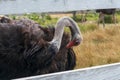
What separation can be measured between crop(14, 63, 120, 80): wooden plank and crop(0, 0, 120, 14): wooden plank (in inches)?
76.2

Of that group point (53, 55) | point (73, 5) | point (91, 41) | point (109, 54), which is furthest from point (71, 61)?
point (91, 41)

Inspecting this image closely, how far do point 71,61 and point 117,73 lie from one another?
2357 mm

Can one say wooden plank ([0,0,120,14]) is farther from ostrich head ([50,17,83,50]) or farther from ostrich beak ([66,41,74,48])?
ostrich beak ([66,41,74,48])

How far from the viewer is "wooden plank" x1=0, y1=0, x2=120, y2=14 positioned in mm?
4927

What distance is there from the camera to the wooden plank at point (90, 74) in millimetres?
2932

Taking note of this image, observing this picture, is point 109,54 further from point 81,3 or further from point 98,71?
point 98,71

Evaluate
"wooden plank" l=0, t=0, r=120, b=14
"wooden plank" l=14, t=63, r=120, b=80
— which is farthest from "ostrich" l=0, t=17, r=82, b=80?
"wooden plank" l=14, t=63, r=120, b=80

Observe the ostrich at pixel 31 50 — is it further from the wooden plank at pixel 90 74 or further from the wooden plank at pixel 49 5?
the wooden plank at pixel 90 74

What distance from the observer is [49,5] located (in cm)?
518

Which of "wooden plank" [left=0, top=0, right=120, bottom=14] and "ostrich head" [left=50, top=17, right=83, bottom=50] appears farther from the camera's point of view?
"ostrich head" [left=50, top=17, right=83, bottom=50]

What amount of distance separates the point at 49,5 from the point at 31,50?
0.57 meters

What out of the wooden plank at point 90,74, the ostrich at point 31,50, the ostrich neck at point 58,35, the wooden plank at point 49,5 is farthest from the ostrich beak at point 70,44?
the wooden plank at point 90,74

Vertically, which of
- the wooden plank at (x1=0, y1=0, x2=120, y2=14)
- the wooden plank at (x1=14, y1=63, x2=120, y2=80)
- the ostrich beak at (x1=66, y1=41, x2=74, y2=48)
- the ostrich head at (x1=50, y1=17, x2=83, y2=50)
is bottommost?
the ostrich beak at (x1=66, y1=41, x2=74, y2=48)

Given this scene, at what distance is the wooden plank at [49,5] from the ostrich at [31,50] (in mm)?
363
